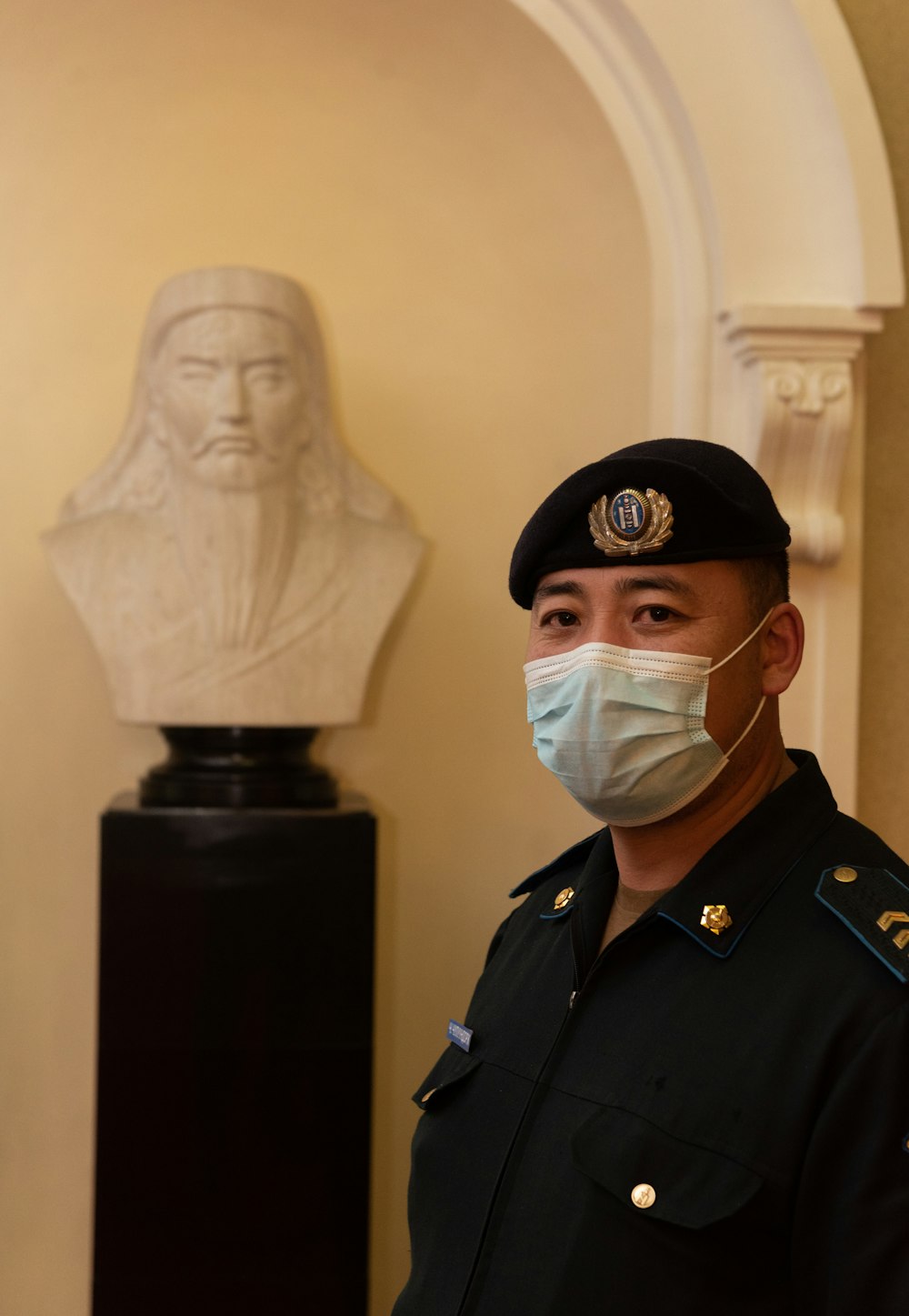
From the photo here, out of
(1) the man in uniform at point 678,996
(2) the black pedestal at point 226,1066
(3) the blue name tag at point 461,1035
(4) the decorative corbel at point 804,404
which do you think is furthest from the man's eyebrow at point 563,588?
(4) the decorative corbel at point 804,404

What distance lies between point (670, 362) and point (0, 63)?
1.72m

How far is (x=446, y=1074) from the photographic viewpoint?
4.73 feet

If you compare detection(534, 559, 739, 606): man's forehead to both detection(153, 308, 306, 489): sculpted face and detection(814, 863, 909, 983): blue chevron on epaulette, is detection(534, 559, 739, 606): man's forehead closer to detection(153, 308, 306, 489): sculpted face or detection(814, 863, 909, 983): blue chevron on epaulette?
detection(814, 863, 909, 983): blue chevron on epaulette

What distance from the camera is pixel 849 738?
110 inches

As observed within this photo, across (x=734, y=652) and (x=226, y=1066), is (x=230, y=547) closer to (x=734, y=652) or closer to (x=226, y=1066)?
(x=226, y=1066)

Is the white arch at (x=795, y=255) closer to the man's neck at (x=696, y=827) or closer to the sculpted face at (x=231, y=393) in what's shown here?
the sculpted face at (x=231, y=393)

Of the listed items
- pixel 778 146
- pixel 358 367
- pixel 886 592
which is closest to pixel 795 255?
pixel 778 146

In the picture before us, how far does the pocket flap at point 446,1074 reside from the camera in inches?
55.4

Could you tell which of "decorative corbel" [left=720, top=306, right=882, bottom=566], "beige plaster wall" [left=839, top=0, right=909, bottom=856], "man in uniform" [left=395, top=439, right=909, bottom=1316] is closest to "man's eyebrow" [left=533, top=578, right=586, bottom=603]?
"man in uniform" [left=395, top=439, right=909, bottom=1316]

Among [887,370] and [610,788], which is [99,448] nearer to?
[887,370]

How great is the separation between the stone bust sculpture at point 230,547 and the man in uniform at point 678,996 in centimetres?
137

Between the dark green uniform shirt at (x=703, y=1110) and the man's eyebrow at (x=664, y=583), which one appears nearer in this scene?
the dark green uniform shirt at (x=703, y=1110)

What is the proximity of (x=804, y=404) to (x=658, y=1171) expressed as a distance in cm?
190

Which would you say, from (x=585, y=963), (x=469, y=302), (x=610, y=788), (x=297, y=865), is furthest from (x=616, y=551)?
(x=469, y=302)
